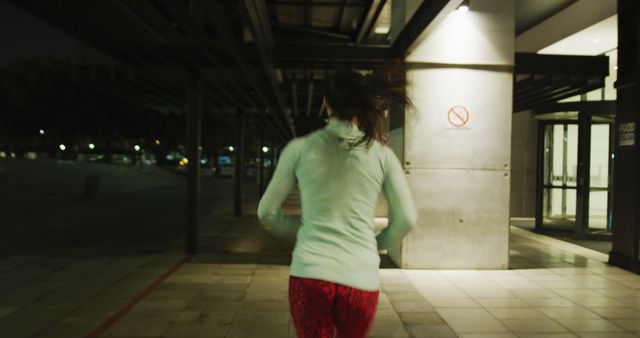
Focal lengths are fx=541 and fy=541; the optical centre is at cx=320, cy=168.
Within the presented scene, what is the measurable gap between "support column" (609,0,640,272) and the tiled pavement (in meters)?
0.40

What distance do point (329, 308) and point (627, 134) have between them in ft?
24.7

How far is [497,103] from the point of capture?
300 inches

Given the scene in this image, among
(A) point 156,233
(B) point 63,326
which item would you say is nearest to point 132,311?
(B) point 63,326

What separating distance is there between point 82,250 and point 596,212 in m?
11.9

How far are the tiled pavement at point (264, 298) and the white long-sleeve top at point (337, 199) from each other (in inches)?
121

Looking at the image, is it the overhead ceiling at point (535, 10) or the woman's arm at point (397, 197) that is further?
the overhead ceiling at point (535, 10)

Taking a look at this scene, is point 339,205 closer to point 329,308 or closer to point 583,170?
point 329,308

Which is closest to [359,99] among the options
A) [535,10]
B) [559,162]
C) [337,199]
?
A: [337,199]

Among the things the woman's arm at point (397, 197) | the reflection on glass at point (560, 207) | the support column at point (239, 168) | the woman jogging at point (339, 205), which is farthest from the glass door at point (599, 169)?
the woman jogging at point (339, 205)

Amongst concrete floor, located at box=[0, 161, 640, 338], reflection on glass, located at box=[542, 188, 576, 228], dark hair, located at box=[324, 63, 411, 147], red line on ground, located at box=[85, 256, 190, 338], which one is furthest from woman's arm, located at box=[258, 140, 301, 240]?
reflection on glass, located at box=[542, 188, 576, 228]

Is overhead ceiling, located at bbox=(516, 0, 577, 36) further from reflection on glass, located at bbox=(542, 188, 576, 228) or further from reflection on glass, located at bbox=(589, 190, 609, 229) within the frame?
reflection on glass, located at bbox=(589, 190, 609, 229)

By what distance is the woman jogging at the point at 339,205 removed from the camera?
6.21 feet

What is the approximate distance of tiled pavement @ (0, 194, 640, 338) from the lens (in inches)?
195

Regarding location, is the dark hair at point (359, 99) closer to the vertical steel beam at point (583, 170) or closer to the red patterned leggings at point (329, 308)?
the red patterned leggings at point (329, 308)
